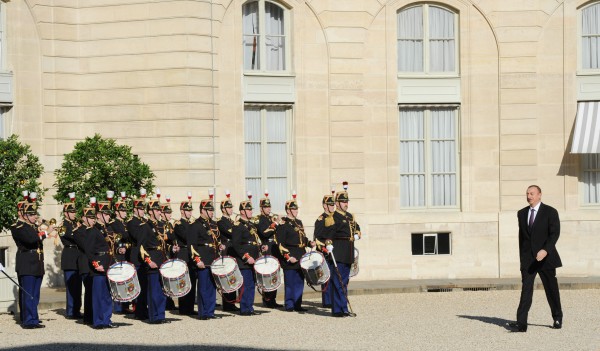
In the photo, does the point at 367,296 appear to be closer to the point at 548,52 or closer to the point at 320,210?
the point at 320,210

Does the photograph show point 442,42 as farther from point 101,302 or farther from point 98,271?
point 101,302

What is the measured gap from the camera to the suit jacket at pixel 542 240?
1839 centimetres

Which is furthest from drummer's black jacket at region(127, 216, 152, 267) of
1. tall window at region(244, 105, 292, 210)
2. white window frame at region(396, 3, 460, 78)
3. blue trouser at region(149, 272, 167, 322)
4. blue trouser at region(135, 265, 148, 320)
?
white window frame at region(396, 3, 460, 78)

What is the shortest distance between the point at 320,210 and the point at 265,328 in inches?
309

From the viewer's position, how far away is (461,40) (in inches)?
1087

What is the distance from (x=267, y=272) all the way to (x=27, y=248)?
3601mm

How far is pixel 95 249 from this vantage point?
64.1 ft

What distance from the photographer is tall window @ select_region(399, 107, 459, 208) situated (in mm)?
27812

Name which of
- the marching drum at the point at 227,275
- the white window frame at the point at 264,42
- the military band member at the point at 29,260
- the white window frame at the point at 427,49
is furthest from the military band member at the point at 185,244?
the white window frame at the point at 427,49

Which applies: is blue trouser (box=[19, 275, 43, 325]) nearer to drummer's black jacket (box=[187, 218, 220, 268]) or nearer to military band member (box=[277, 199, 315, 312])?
drummer's black jacket (box=[187, 218, 220, 268])

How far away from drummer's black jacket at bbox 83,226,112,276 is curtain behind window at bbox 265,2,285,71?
8.28 metres

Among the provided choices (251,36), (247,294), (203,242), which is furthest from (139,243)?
(251,36)

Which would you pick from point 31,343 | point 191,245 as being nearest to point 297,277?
point 191,245

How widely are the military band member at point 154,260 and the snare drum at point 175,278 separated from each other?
325 mm
